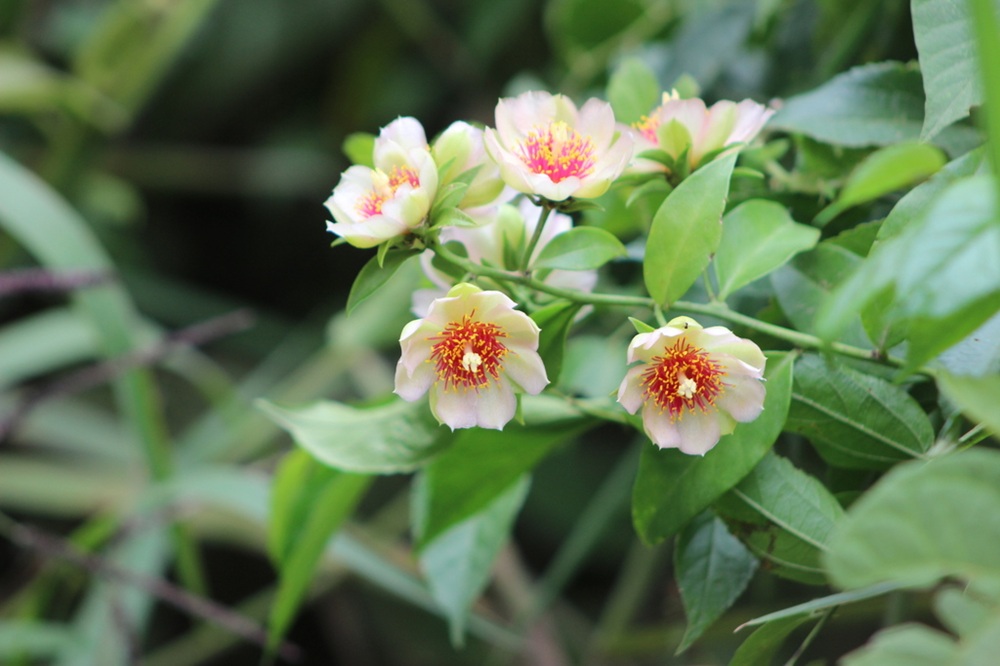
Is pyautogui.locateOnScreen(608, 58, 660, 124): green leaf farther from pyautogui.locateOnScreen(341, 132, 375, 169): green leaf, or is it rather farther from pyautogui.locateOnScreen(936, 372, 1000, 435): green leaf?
Answer: pyautogui.locateOnScreen(936, 372, 1000, 435): green leaf

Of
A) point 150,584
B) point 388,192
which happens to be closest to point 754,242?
point 388,192

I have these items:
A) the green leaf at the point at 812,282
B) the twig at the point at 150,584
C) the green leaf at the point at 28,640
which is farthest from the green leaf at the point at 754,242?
the green leaf at the point at 28,640

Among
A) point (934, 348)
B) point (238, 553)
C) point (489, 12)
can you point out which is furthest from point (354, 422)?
point (489, 12)

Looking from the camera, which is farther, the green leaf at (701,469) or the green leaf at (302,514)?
the green leaf at (302,514)

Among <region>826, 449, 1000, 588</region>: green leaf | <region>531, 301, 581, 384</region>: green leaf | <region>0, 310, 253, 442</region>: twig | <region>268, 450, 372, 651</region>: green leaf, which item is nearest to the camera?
<region>826, 449, 1000, 588</region>: green leaf

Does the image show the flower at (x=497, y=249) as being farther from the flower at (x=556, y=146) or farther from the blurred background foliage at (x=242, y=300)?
the blurred background foliage at (x=242, y=300)

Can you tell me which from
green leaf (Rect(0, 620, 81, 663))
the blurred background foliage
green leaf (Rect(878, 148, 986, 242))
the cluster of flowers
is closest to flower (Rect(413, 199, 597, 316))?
the cluster of flowers

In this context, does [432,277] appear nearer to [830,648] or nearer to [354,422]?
[354,422]
